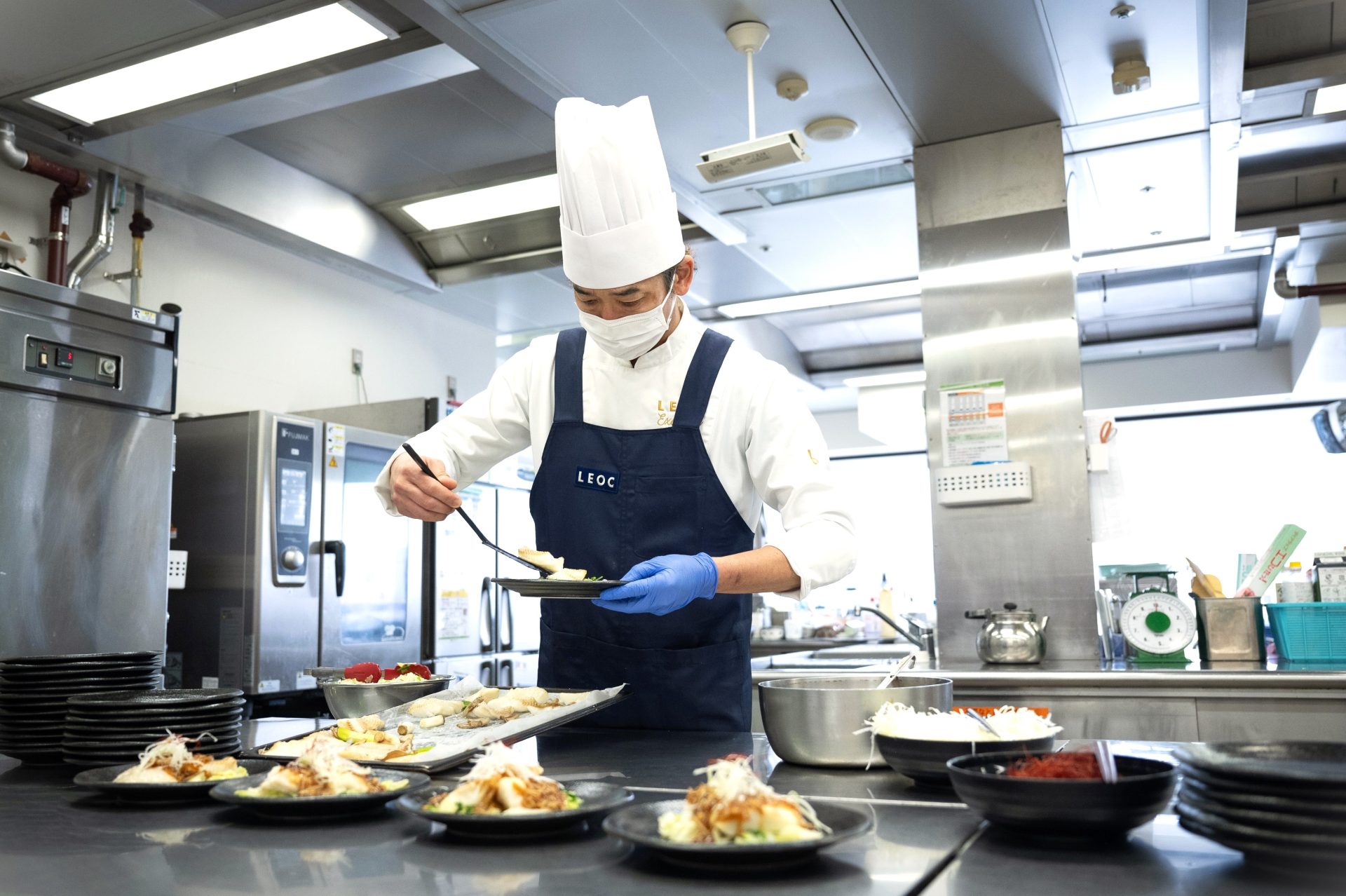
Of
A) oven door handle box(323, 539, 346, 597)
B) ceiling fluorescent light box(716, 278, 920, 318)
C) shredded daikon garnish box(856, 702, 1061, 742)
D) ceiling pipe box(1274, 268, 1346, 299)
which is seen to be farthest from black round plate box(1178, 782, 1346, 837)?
ceiling pipe box(1274, 268, 1346, 299)

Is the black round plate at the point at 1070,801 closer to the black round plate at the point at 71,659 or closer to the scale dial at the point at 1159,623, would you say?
the black round plate at the point at 71,659

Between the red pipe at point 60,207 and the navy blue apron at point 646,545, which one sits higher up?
the red pipe at point 60,207

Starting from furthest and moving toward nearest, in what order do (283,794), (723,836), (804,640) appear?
(804,640) < (283,794) < (723,836)

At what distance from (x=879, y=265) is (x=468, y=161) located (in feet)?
8.45

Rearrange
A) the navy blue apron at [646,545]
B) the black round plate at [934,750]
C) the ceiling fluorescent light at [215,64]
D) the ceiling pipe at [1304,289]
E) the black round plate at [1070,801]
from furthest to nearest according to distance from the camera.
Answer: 1. the ceiling pipe at [1304,289]
2. the ceiling fluorescent light at [215,64]
3. the navy blue apron at [646,545]
4. the black round plate at [934,750]
5. the black round plate at [1070,801]

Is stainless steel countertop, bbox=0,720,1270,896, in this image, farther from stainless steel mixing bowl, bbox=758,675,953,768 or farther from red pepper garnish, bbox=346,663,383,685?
red pepper garnish, bbox=346,663,383,685

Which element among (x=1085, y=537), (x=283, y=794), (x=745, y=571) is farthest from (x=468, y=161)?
(x=283, y=794)

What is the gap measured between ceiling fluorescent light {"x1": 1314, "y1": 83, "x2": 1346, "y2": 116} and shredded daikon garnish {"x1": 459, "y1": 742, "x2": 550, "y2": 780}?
14.5ft

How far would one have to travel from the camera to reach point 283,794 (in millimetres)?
1176

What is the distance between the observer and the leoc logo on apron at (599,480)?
2092mm

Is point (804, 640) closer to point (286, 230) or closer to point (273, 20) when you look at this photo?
point (286, 230)

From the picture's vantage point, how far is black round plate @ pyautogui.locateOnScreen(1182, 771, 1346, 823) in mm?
838

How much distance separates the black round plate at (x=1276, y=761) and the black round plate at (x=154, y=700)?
127cm

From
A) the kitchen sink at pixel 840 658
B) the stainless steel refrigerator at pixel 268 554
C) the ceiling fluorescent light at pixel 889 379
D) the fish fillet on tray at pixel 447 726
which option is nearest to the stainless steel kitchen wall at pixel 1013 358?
the kitchen sink at pixel 840 658
